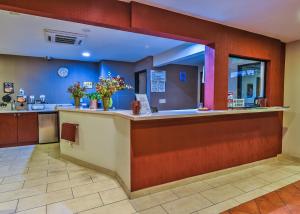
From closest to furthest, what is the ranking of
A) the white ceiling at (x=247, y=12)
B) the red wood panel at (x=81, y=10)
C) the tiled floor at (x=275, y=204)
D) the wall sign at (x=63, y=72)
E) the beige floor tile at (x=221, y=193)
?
the red wood panel at (x=81, y=10), the tiled floor at (x=275, y=204), the white ceiling at (x=247, y=12), the beige floor tile at (x=221, y=193), the wall sign at (x=63, y=72)

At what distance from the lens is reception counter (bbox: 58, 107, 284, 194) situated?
2.47m

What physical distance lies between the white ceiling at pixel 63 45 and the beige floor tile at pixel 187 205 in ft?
9.15

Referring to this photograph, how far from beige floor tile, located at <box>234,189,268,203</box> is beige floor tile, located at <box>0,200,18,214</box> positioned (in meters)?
2.61

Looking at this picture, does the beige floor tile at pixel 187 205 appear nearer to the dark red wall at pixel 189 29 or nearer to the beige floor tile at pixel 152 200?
the beige floor tile at pixel 152 200

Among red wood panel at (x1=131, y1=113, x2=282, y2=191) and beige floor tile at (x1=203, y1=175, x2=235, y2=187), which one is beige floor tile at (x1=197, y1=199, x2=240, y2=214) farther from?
red wood panel at (x1=131, y1=113, x2=282, y2=191)

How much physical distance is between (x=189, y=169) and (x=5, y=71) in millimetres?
5570

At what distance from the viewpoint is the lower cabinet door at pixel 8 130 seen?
4.61 metres

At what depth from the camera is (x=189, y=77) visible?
616 cm

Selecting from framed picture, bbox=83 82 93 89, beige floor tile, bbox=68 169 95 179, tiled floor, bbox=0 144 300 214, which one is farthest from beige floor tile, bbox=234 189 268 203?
framed picture, bbox=83 82 93 89

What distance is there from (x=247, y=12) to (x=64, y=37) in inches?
122

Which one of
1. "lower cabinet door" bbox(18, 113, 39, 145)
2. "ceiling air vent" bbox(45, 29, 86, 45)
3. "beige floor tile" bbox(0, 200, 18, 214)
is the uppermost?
"ceiling air vent" bbox(45, 29, 86, 45)

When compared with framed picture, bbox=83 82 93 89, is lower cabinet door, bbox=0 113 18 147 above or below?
below

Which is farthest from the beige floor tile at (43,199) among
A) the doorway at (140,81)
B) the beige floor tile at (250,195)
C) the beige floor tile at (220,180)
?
the doorway at (140,81)

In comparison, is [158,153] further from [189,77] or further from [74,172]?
[189,77]
